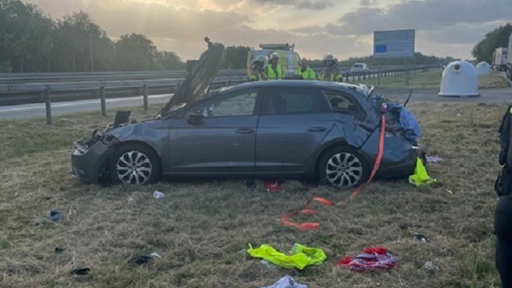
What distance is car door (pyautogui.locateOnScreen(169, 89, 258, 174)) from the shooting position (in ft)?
22.3

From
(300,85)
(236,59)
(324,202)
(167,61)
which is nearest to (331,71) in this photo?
(300,85)

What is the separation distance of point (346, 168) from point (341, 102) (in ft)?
2.89

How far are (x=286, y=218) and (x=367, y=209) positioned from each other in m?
0.96

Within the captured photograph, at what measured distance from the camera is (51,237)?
504 cm

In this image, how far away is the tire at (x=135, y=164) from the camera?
6.89m

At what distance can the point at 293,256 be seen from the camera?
4355 mm

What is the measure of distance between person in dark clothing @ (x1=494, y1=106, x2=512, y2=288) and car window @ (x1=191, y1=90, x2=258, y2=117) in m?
4.20

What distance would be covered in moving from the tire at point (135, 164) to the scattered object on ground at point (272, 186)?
1435 mm

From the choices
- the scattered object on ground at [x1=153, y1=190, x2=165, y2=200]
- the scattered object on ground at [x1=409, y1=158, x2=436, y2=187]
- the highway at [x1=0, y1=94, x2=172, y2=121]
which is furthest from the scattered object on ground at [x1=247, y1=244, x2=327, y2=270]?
the highway at [x1=0, y1=94, x2=172, y2=121]

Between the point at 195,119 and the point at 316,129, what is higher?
the point at 195,119

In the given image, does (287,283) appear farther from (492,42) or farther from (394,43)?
(492,42)

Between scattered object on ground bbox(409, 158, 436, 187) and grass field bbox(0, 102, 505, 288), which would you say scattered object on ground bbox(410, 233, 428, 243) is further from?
scattered object on ground bbox(409, 158, 436, 187)

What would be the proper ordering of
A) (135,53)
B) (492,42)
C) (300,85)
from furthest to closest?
(492,42), (135,53), (300,85)

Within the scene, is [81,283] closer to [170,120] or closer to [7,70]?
[170,120]
